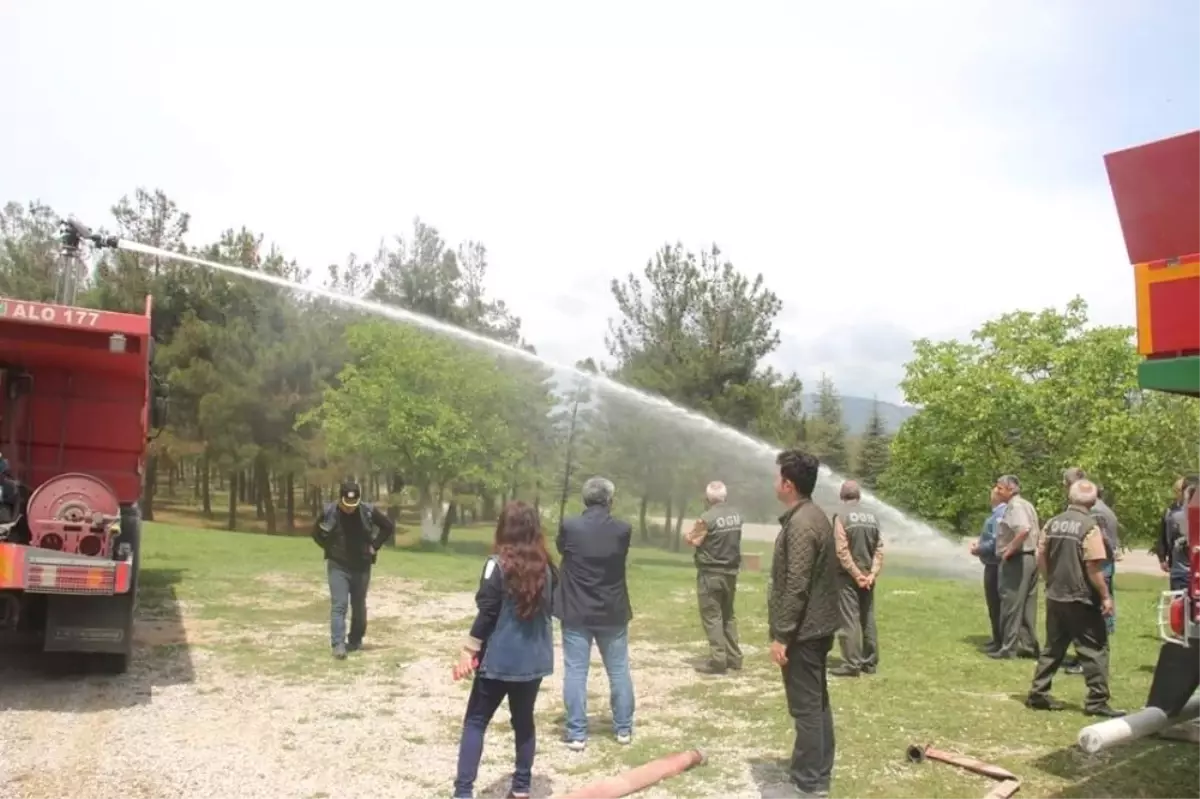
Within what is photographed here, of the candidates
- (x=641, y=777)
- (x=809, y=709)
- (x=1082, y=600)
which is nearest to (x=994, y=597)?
(x=1082, y=600)

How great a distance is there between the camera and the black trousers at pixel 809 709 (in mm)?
5395

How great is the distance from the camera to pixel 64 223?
10.9m

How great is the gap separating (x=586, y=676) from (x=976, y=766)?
2.37 m

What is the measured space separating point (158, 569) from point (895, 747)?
502 inches

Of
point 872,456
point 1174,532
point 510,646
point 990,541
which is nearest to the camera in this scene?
point 510,646

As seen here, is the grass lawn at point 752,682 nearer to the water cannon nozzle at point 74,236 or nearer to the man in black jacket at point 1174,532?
the man in black jacket at point 1174,532

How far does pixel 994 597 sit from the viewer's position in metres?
10.1

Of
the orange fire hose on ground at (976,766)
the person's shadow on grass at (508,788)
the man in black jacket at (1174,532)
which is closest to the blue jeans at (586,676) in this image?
the person's shadow on grass at (508,788)

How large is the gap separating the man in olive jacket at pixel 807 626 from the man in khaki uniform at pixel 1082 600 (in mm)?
2626

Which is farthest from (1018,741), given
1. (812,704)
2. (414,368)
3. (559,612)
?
(414,368)

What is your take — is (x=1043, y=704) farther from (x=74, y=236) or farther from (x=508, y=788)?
(x=74, y=236)

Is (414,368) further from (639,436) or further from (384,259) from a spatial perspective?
(384,259)

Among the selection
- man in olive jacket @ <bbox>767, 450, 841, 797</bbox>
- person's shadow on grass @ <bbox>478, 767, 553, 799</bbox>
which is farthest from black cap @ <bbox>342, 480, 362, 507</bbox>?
man in olive jacket @ <bbox>767, 450, 841, 797</bbox>

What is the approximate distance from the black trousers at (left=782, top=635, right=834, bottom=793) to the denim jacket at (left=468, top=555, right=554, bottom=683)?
1.38m
